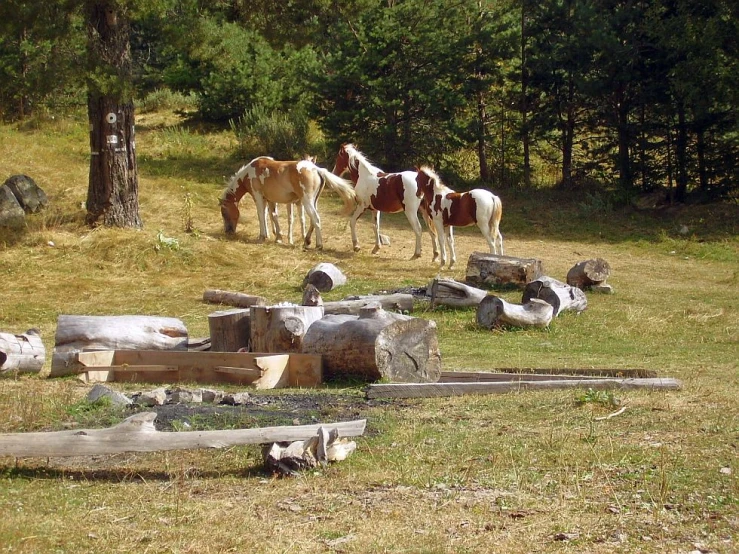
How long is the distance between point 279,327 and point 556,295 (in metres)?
5.10

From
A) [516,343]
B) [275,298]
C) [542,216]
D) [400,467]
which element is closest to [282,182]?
[275,298]

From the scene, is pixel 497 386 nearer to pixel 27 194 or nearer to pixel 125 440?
pixel 125 440

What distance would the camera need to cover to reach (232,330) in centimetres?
1002

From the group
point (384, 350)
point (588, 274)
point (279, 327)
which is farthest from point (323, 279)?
point (384, 350)

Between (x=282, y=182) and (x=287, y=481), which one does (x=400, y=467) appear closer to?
(x=287, y=481)

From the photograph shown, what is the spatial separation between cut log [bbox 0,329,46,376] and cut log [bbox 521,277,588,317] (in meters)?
6.42

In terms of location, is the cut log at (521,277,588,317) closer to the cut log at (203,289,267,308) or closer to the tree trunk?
the cut log at (203,289,267,308)

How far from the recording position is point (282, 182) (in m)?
20.0

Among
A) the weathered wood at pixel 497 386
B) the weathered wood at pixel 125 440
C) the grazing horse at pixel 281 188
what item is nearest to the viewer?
the weathered wood at pixel 125 440

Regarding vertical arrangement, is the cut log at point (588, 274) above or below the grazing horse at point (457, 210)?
below

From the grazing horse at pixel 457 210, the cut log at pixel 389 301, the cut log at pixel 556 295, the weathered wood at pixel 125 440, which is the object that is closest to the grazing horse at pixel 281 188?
the grazing horse at pixel 457 210

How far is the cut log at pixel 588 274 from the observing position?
15.2 m

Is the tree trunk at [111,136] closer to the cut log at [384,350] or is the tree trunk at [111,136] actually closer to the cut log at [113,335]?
the cut log at [113,335]

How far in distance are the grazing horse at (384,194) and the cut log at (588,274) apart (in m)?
3.87
